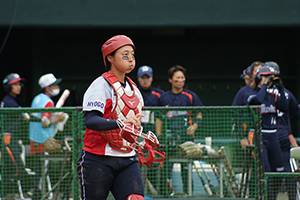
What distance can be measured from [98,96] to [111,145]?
41 centimetres

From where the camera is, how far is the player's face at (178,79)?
641 cm

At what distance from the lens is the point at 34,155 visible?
5270 mm

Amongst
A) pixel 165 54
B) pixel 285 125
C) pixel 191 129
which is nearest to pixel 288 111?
pixel 285 125

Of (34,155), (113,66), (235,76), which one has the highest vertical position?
(235,76)

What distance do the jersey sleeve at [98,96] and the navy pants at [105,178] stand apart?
0.41m

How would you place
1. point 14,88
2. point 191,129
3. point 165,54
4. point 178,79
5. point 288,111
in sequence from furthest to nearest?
point 165,54, point 14,88, point 178,79, point 288,111, point 191,129

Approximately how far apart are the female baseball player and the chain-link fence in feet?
5.88

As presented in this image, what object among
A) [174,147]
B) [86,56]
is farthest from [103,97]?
[86,56]

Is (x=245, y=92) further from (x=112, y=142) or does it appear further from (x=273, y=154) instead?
(x=112, y=142)

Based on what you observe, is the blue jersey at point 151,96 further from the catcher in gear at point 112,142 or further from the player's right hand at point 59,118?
the catcher in gear at point 112,142

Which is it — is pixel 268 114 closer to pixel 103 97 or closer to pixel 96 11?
pixel 103 97

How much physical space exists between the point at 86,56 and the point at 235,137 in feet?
23.4

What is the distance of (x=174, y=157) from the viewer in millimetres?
5191

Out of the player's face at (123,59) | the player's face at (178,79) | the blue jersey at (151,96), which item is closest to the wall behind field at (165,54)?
the blue jersey at (151,96)
